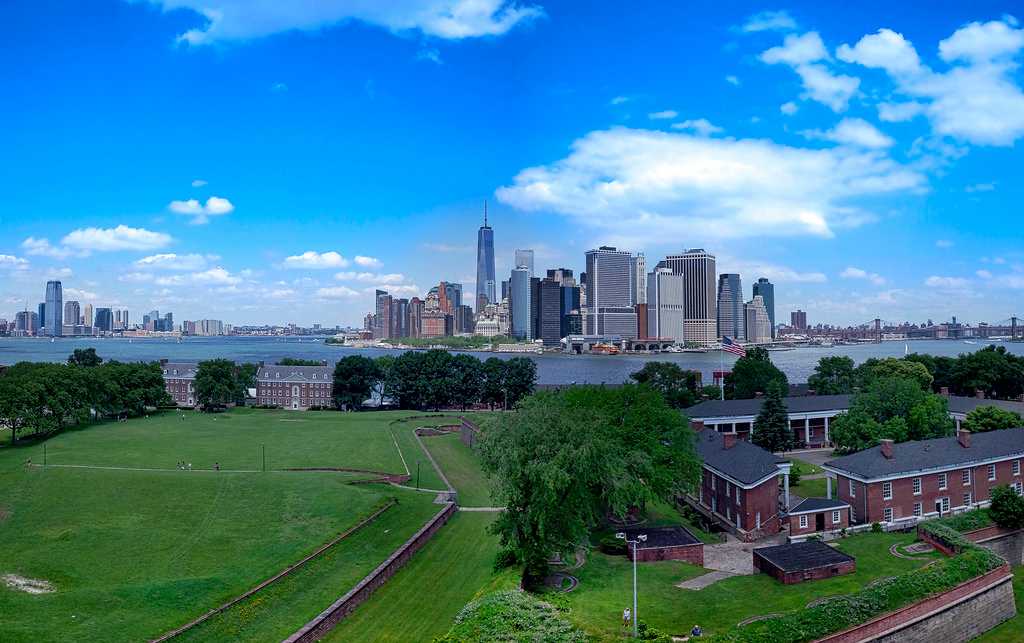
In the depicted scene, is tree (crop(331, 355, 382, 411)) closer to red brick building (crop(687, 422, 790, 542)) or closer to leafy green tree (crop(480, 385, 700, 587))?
red brick building (crop(687, 422, 790, 542))

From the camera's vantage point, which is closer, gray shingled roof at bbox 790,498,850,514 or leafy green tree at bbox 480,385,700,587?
leafy green tree at bbox 480,385,700,587

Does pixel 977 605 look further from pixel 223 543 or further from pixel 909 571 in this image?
pixel 223 543

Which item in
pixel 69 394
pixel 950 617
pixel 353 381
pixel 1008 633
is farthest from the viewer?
pixel 353 381

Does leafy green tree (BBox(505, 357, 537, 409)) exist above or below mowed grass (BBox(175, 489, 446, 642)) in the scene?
above

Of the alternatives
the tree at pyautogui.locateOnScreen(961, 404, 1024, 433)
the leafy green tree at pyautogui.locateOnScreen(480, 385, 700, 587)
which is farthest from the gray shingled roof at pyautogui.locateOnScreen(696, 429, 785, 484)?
the tree at pyautogui.locateOnScreen(961, 404, 1024, 433)

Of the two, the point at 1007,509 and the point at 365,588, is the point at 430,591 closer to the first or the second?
the point at 365,588

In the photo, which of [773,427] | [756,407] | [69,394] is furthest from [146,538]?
[756,407]
